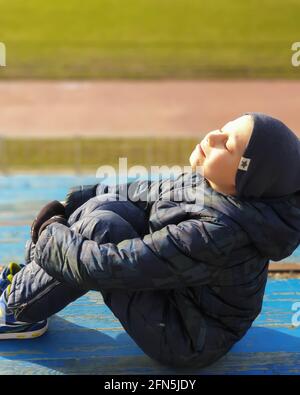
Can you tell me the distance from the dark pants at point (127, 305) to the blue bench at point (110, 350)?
116mm

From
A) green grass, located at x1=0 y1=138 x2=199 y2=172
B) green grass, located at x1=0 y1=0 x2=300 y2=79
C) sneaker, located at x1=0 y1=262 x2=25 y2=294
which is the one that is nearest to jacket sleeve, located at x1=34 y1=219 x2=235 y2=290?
sneaker, located at x1=0 y1=262 x2=25 y2=294

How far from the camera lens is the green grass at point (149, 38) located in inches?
595

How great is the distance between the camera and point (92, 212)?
2.03m

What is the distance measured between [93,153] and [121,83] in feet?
22.0

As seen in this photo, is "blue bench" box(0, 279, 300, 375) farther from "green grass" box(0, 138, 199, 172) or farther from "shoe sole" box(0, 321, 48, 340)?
"green grass" box(0, 138, 199, 172)

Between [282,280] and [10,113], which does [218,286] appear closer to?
[282,280]

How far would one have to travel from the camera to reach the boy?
5.85 ft

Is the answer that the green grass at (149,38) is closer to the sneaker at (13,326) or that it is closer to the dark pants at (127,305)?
the sneaker at (13,326)

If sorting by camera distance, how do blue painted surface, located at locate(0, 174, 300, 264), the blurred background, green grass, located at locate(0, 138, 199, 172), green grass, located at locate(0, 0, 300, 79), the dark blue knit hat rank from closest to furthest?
the dark blue knit hat < blue painted surface, located at locate(0, 174, 300, 264) < the blurred background < green grass, located at locate(0, 138, 199, 172) < green grass, located at locate(0, 0, 300, 79)

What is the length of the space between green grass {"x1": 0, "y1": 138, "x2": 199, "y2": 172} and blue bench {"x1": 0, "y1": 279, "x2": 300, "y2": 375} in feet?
14.3

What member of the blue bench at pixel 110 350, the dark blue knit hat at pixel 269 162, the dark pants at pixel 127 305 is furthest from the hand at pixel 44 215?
the dark blue knit hat at pixel 269 162

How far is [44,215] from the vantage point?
207 centimetres

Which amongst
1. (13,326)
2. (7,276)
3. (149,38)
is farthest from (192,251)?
(149,38)

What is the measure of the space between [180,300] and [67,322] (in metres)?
0.56
